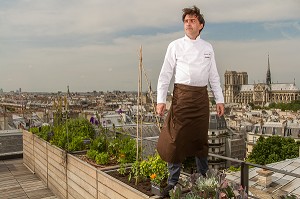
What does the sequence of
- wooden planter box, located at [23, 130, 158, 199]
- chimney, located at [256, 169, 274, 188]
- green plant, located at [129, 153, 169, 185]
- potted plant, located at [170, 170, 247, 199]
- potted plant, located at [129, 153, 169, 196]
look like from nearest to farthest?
potted plant, located at [170, 170, 247, 199] < potted plant, located at [129, 153, 169, 196] < green plant, located at [129, 153, 169, 185] < wooden planter box, located at [23, 130, 158, 199] < chimney, located at [256, 169, 274, 188]

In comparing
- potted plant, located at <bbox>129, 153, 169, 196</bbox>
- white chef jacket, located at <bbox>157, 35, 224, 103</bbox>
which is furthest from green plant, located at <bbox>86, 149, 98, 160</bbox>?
white chef jacket, located at <bbox>157, 35, 224, 103</bbox>

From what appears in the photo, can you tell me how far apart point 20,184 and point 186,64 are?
234 inches

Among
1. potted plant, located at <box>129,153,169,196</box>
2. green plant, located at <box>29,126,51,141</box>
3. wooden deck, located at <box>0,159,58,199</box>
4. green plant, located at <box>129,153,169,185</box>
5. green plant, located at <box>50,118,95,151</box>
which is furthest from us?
green plant, located at <box>29,126,51,141</box>

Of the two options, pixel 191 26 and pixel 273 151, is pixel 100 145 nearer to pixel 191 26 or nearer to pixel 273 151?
pixel 191 26

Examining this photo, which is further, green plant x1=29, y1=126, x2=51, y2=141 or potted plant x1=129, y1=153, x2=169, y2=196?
green plant x1=29, y1=126, x2=51, y2=141

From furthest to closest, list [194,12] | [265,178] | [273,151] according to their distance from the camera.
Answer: [273,151] < [265,178] < [194,12]

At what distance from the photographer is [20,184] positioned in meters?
7.81

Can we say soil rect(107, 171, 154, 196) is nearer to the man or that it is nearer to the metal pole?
the man

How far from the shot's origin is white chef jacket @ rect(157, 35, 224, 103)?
353 centimetres

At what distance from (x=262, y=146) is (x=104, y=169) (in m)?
35.2

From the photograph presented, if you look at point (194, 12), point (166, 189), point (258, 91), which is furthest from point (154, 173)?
point (258, 91)

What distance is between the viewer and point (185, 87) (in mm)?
3498

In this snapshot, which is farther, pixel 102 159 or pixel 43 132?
pixel 43 132

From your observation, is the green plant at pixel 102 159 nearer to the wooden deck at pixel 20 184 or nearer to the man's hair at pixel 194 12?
the wooden deck at pixel 20 184
